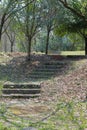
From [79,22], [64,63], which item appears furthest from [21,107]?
[79,22]

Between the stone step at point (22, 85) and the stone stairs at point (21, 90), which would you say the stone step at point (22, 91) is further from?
the stone step at point (22, 85)

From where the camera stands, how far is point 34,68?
1562 centimetres

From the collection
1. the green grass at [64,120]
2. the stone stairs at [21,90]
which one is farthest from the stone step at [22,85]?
the green grass at [64,120]

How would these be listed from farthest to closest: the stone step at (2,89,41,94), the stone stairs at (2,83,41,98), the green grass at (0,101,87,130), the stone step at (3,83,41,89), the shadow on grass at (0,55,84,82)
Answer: the shadow on grass at (0,55,84,82)
the stone step at (3,83,41,89)
the stone step at (2,89,41,94)
the stone stairs at (2,83,41,98)
the green grass at (0,101,87,130)

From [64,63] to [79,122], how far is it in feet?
32.9

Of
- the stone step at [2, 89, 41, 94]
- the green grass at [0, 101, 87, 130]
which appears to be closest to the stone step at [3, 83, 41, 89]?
the stone step at [2, 89, 41, 94]

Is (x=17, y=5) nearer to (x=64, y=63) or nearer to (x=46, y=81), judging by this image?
(x=64, y=63)

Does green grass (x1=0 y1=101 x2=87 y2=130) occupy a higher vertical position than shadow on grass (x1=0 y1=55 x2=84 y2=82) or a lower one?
lower

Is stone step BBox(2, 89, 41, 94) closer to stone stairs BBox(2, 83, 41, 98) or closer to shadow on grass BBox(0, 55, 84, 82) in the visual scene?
stone stairs BBox(2, 83, 41, 98)

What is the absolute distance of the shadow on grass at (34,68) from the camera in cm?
1397

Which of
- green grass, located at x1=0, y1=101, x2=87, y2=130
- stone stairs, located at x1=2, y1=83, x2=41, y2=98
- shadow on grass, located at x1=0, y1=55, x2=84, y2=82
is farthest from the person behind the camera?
shadow on grass, located at x1=0, y1=55, x2=84, y2=82

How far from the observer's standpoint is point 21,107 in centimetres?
826

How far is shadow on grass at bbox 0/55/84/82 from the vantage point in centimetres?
1397

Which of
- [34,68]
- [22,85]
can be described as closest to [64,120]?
[22,85]
